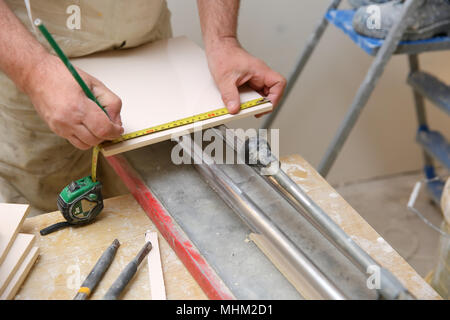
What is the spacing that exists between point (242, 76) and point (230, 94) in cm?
7

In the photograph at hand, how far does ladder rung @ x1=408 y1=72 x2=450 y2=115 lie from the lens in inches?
68.0

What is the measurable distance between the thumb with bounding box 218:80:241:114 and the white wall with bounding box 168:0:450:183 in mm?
862

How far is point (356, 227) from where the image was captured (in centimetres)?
98

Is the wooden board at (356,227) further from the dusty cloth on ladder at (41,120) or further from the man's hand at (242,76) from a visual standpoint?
the dusty cloth on ladder at (41,120)

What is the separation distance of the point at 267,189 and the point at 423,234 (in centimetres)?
147

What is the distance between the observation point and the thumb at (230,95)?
3.50ft

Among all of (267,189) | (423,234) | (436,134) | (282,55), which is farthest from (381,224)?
(267,189)

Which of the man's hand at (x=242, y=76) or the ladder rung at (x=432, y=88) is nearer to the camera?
the man's hand at (x=242, y=76)

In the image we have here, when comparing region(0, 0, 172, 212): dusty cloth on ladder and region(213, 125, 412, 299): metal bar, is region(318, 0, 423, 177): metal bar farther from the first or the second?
region(0, 0, 172, 212): dusty cloth on ladder

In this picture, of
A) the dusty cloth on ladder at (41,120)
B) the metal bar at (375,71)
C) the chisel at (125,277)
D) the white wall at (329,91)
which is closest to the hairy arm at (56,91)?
the dusty cloth on ladder at (41,120)

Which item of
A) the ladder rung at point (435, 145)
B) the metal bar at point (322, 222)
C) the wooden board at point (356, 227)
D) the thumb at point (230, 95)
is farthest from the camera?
the ladder rung at point (435, 145)

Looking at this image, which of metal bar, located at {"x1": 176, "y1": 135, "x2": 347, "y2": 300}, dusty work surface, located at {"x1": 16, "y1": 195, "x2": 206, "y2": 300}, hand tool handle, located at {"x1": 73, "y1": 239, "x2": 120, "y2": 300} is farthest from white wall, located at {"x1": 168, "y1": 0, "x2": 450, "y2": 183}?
hand tool handle, located at {"x1": 73, "y1": 239, "x2": 120, "y2": 300}

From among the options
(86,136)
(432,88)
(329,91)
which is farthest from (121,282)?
(329,91)
